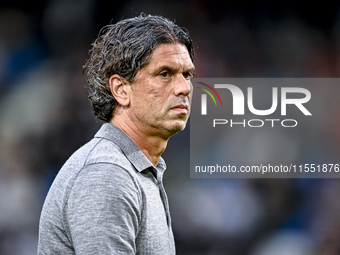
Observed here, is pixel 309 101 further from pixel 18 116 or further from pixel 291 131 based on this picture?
pixel 18 116

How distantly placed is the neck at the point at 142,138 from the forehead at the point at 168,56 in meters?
0.18

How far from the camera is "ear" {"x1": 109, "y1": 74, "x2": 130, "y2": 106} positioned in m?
1.05

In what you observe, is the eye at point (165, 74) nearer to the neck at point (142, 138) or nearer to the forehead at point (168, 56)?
the forehead at point (168, 56)

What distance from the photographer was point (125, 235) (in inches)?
29.4

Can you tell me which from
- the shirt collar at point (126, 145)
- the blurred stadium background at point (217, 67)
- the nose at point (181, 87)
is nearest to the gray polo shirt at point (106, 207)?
the shirt collar at point (126, 145)

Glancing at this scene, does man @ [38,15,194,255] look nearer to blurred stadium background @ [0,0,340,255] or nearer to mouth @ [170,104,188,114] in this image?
mouth @ [170,104,188,114]

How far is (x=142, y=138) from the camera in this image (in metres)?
1.06

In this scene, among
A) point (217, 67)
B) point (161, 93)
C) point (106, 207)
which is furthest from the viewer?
point (217, 67)

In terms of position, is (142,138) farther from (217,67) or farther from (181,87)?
(217,67)

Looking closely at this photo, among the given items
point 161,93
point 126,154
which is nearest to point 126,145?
point 126,154

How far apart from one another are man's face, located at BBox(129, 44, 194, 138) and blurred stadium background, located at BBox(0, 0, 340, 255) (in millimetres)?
1563

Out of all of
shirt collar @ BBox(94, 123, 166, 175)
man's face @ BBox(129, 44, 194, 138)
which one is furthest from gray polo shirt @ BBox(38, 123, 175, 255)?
man's face @ BBox(129, 44, 194, 138)

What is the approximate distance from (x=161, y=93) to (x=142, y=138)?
146 mm

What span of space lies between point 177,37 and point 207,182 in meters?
1.67
